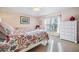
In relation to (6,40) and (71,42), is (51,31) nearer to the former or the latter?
(71,42)

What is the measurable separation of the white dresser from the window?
0.30 ft

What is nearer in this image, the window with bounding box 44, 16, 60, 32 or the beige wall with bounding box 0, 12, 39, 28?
the beige wall with bounding box 0, 12, 39, 28

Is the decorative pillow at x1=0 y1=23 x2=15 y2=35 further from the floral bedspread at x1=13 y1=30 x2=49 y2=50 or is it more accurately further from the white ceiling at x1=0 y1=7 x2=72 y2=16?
the white ceiling at x1=0 y1=7 x2=72 y2=16

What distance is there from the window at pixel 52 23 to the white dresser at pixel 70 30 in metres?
0.09

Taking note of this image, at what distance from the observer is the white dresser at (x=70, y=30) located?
174 centimetres

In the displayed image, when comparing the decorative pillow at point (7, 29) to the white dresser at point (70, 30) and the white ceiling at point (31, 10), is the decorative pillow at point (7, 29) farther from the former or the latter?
the white dresser at point (70, 30)

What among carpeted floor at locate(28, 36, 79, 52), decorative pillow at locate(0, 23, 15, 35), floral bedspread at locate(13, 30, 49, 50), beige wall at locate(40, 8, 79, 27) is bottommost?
carpeted floor at locate(28, 36, 79, 52)

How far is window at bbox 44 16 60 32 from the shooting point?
181 cm

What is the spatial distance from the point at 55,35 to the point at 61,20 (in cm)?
30

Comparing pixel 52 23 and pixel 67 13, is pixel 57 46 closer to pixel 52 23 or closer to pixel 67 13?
pixel 52 23

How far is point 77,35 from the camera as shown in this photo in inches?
68.5

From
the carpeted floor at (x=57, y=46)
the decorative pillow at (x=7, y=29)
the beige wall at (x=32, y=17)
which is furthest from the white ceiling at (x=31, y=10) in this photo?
the carpeted floor at (x=57, y=46)

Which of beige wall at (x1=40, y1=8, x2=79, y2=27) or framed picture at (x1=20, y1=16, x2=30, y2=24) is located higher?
beige wall at (x1=40, y1=8, x2=79, y2=27)

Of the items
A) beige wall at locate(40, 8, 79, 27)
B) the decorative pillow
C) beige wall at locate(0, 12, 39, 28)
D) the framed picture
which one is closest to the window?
beige wall at locate(40, 8, 79, 27)
